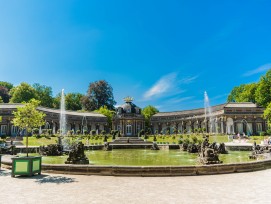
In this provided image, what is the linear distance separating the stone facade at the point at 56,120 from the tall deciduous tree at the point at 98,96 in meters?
14.7

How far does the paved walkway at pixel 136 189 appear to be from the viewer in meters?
7.28

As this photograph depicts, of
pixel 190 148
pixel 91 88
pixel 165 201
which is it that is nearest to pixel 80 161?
pixel 165 201

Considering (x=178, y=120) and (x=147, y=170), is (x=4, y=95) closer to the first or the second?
(x=178, y=120)

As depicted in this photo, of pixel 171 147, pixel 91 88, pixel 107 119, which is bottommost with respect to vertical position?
pixel 171 147

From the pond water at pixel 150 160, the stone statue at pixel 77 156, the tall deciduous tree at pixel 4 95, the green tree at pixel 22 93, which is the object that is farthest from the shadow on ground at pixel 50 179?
the tall deciduous tree at pixel 4 95

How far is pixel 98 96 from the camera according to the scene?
10806 centimetres

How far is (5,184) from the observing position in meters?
9.43

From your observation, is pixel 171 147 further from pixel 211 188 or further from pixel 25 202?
pixel 25 202

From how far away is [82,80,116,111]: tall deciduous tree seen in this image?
346ft

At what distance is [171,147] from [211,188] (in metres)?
28.7

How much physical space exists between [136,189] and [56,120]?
2880 inches

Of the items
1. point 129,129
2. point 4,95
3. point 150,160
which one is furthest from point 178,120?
point 150,160

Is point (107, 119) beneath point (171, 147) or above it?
above

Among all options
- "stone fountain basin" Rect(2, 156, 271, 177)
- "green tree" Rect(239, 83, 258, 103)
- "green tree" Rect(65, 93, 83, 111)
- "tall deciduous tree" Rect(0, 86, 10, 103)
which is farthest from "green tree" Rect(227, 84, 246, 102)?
"tall deciduous tree" Rect(0, 86, 10, 103)
